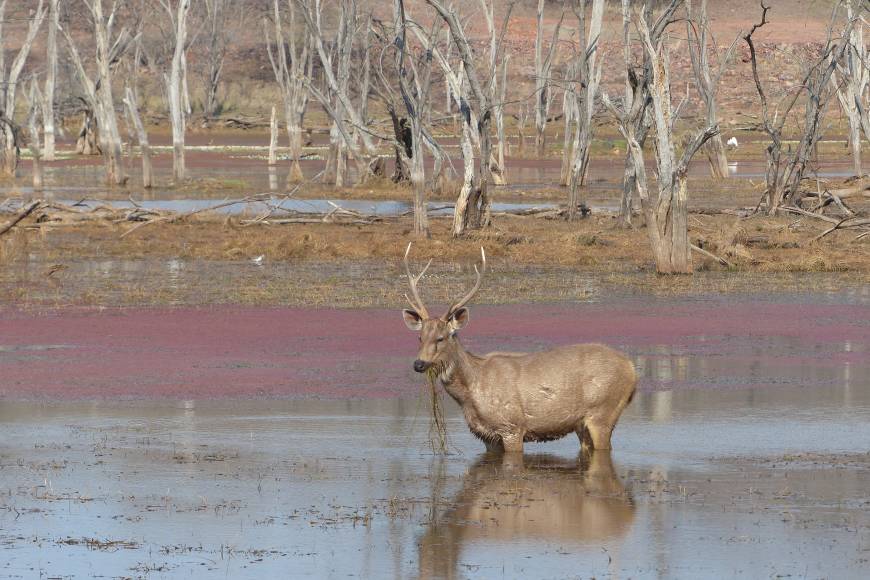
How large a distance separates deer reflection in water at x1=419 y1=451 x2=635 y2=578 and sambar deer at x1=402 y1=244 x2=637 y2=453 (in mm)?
306

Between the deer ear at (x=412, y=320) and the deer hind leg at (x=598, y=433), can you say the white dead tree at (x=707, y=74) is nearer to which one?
the deer hind leg at (x=598, y=433)

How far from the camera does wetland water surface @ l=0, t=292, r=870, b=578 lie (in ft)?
29.5

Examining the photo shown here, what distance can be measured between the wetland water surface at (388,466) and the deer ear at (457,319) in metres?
1.10

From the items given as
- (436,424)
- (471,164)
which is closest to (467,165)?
(471,164)

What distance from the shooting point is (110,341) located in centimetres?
1848

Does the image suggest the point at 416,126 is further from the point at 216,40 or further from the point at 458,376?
the point at 216,40

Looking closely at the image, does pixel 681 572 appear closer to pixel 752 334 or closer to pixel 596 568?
pixel 596 568

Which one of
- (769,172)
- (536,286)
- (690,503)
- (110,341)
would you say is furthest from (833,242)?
(690,503)

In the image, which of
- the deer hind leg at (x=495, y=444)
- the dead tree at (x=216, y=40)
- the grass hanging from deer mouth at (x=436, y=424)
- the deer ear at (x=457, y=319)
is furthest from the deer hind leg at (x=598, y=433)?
the dead tree at (x=216, y=40)

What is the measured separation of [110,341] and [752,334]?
8194 millimetres

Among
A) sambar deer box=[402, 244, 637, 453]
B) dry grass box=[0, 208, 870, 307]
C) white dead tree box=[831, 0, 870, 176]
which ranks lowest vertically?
dry grass box=[0, 208, 870, 307]

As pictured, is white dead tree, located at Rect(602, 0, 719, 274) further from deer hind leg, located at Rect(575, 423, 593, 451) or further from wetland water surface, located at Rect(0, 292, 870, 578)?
deer hind leg, located at Rect(575, 423, 593, 451)

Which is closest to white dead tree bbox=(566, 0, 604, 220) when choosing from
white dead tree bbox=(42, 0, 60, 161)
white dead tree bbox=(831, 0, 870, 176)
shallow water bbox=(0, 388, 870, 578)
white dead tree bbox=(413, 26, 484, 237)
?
white dead tree bbox=(413, 26, 484, 237)

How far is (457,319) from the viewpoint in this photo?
37.9ft
